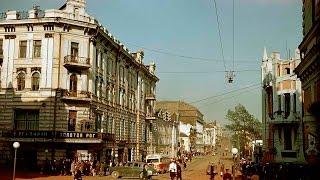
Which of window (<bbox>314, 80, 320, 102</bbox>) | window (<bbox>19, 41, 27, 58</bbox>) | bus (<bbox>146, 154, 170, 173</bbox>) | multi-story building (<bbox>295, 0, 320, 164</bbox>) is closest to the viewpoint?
multi-story building (<bbox>295, 0, 320, 164</bbox>)

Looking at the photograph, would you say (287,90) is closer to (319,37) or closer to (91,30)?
(91,30)

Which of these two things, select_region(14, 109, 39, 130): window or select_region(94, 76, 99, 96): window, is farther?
select_region(94, 76, 99, 96): window

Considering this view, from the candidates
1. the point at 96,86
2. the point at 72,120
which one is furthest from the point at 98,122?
the point at 72,120

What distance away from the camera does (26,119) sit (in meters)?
45.4

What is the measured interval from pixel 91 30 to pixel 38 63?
251 inches

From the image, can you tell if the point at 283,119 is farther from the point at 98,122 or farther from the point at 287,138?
the point at 98,122

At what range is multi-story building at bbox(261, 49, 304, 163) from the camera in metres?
42.2

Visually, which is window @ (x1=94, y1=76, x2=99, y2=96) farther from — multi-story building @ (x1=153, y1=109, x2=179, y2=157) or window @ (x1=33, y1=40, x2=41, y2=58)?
multi-story building @ (x1=153, y1=109, x2=179, y2=157)

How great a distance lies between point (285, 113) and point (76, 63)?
69.1 feet

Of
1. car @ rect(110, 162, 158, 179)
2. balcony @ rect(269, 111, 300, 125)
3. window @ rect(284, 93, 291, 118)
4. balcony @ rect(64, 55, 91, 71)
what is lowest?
car @ rect(110, 162, 158, 179)

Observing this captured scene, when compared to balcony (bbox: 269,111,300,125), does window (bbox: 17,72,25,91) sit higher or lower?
higher

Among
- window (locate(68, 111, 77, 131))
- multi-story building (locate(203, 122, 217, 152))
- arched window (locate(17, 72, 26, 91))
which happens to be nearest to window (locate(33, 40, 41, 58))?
arched window (locate(17, 72, 26, 91))

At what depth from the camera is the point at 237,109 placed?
72.5 m

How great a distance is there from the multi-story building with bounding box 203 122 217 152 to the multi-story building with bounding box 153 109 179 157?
59795mm
